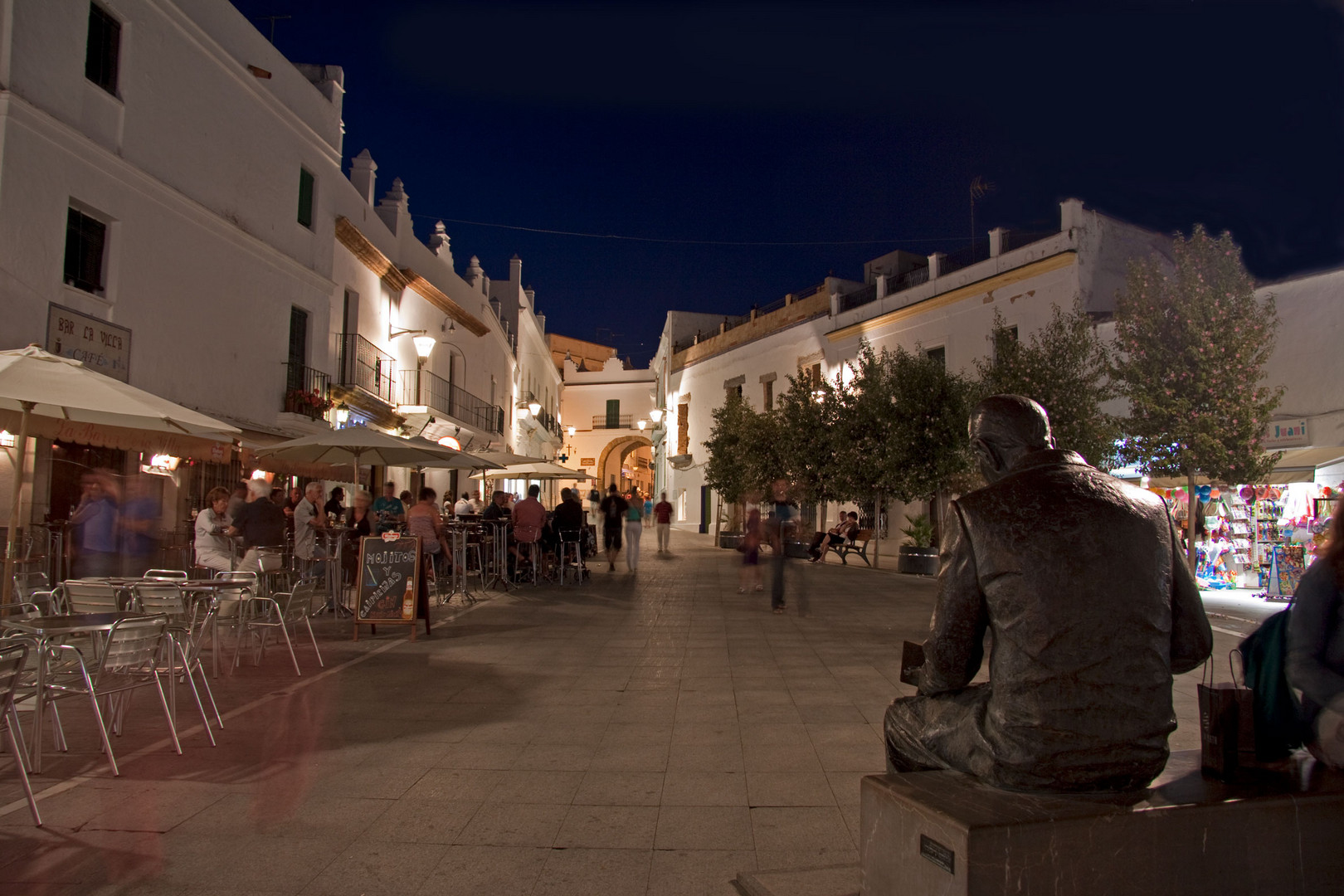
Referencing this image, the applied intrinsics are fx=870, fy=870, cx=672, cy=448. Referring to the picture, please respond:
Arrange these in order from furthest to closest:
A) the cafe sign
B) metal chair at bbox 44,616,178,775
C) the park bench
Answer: the park bench
the cafe sign
metal chair at bbox 44,616,178,775

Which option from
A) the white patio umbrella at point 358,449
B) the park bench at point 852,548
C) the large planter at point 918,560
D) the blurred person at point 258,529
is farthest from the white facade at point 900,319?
the blurred person at point 258,529

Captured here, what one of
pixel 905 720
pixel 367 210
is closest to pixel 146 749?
pixel 905 720

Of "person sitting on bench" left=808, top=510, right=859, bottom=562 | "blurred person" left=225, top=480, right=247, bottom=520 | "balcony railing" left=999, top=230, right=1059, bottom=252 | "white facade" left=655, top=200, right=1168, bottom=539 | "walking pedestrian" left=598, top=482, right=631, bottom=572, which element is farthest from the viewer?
"balcony railing" left=999, top=230, right=1059, bottom=252

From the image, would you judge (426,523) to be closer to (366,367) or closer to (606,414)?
(366,367)

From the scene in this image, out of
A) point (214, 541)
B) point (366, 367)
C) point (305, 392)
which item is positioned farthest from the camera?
point (366, 367)

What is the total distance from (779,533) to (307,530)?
5.61 meters

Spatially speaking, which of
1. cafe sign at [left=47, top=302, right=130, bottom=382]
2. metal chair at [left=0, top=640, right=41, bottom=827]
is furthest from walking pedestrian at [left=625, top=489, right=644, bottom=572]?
metal chair at [left=0, top=640, right=41, bottom=827]

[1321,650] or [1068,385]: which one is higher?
[1068,385]

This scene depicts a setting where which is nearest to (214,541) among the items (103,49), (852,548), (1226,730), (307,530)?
(307,530)

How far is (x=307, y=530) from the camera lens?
400 inches

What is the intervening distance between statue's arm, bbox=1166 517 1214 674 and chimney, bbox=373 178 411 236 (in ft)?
75.0

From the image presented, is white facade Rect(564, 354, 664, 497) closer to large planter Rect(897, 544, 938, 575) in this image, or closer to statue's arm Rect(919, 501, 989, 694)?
large planter Rect(897, 544, 938, 575)

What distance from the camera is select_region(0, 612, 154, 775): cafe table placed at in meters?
3.77

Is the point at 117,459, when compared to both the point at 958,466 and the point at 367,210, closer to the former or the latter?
the point at 367,210
